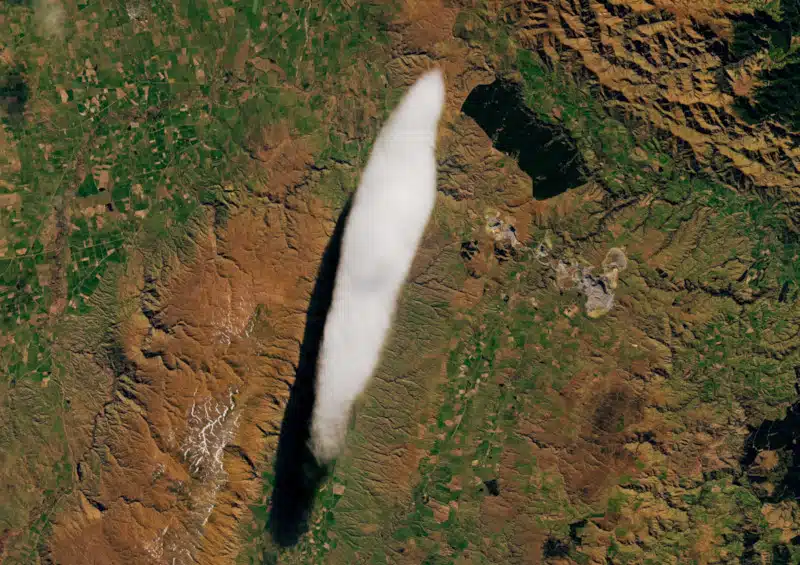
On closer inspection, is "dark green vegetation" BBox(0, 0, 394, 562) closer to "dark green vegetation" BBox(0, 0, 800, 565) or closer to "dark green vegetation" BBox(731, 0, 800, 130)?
"dark green vegetation" BBox(0, 0, 800, 565)

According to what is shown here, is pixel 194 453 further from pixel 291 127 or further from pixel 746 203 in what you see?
pixel 746 203

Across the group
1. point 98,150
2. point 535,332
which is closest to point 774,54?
point 535,332

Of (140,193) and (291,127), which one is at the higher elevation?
(291,127)

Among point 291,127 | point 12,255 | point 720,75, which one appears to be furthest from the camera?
point 12,255

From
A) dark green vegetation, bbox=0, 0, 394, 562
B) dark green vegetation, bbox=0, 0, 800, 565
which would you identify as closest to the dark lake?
dark green vegetation, bbox=0, 0, 800, 565

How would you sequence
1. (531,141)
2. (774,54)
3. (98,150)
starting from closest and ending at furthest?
(774,54)
(531,141)
(98,150)

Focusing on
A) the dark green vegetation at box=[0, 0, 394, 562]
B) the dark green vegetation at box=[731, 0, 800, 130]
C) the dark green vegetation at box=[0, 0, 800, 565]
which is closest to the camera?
the dark green vegetation at box=[731, 0, 800, 130]

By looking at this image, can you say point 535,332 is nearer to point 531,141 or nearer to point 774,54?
point 531,141

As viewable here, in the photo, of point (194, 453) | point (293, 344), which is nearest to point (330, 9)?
point (293, 344)
